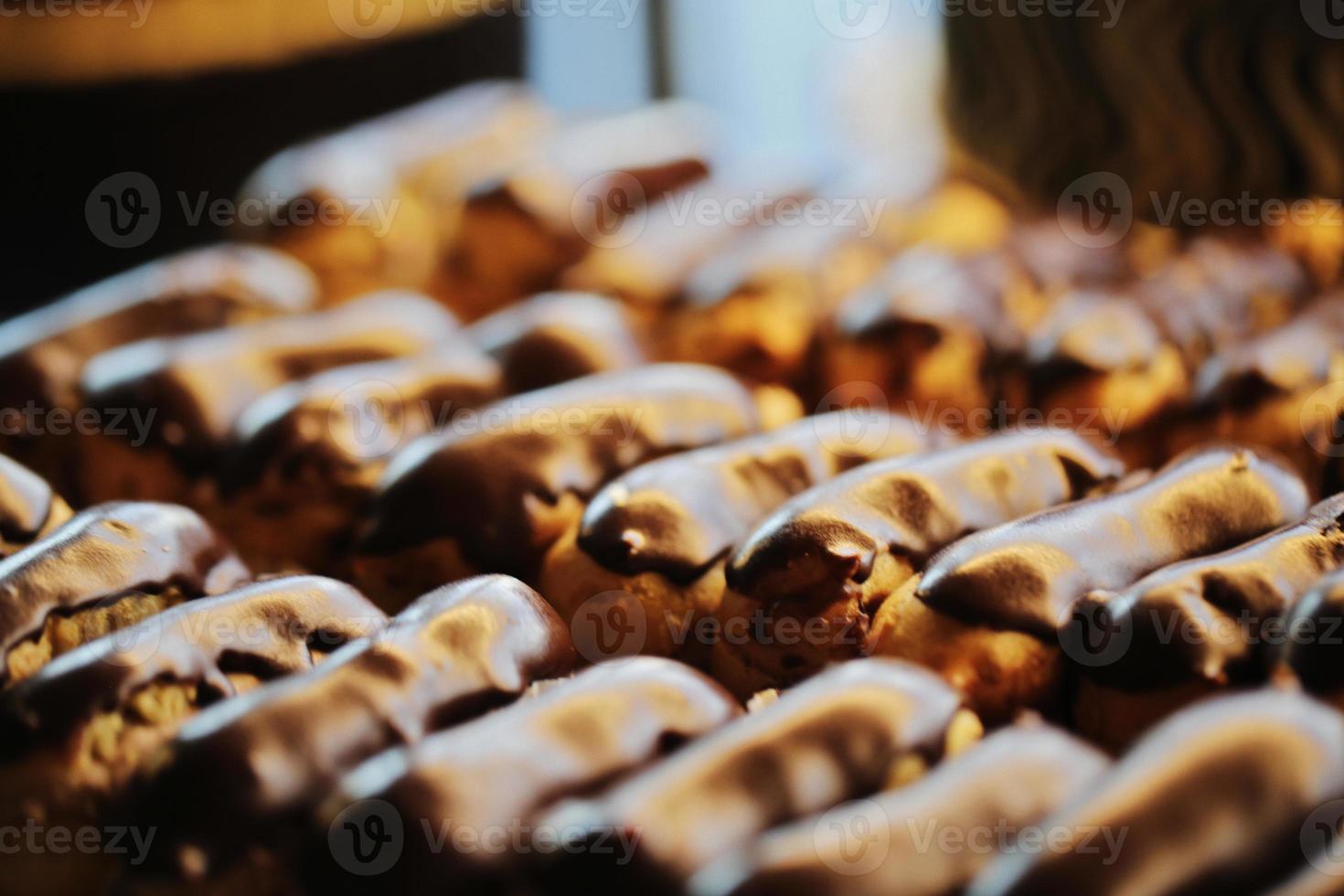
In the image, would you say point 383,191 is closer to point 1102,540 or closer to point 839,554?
point 839,554

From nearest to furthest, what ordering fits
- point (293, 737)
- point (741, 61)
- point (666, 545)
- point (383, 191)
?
point (293, 737) < point (666, 545) < point (383, 191) < point (741, 61)

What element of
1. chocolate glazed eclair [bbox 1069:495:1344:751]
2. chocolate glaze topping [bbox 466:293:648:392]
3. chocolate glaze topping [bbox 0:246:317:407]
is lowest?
chocolate glazed eclair [bbox 1069:495:1344:751]

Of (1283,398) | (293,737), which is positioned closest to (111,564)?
(293,737)

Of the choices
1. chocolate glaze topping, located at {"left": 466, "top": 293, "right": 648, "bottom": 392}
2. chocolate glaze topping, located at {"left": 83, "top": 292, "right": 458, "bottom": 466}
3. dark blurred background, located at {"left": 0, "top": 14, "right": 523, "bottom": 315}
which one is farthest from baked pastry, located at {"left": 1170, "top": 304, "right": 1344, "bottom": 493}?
dark blurred background, located at {"left": 0, "top": 14, "right": 523, "bottom": 315}

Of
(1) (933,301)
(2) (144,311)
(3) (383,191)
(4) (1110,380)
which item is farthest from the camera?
(3) (383,191)

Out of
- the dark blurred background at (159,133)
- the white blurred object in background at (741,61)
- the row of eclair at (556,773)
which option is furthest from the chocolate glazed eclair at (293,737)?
the white blurred object in background at (741,61)

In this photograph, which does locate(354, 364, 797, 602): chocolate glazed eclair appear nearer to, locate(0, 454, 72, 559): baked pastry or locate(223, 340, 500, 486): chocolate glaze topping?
locate(223, 340, 500, 486): chocolate glaze topping
